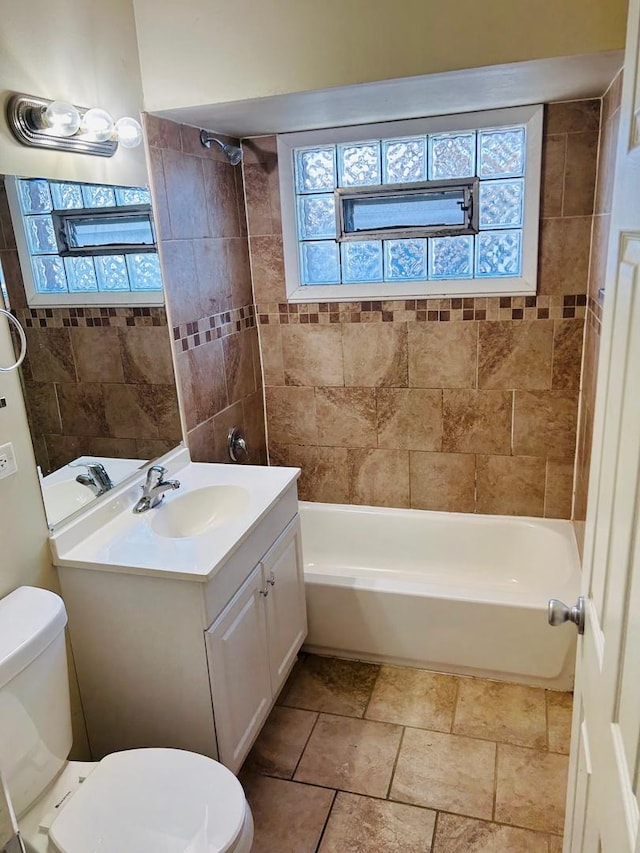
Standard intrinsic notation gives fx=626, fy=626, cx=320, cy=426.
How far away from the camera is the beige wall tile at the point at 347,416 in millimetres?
3127

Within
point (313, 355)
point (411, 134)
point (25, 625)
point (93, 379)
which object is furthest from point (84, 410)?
point (411, 134)

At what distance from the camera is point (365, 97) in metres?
2.18

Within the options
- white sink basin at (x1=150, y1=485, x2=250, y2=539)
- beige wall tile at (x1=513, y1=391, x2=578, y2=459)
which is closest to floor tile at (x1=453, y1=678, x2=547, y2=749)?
beige wall tile at (x1=513, y1=391, x2=578, y2=459)

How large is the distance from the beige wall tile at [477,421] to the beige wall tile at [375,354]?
27cm

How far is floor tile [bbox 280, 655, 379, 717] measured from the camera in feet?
8.00

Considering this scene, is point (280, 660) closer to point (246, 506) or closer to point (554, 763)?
point (246, 506)

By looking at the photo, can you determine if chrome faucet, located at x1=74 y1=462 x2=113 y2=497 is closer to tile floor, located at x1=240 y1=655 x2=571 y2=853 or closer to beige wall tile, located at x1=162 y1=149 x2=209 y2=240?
beige wall tile, located at x1=162 y1=149 x2=209 y2=240

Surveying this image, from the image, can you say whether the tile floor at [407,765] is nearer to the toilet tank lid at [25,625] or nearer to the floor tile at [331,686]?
the floor tile at [331,686]

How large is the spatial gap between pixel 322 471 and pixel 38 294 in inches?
74.0

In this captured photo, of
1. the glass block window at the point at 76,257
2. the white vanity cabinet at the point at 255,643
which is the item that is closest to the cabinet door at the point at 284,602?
the white vanity cabinet at the point at 255,643

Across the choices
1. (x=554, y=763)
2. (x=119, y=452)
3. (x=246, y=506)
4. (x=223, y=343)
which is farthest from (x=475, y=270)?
Result: (x=554, y=763)

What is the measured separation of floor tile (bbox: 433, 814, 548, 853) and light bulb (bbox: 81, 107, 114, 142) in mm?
2362

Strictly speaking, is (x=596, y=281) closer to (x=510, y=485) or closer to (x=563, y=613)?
(x=510, y=485)

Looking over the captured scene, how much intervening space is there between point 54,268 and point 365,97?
1215 mm
